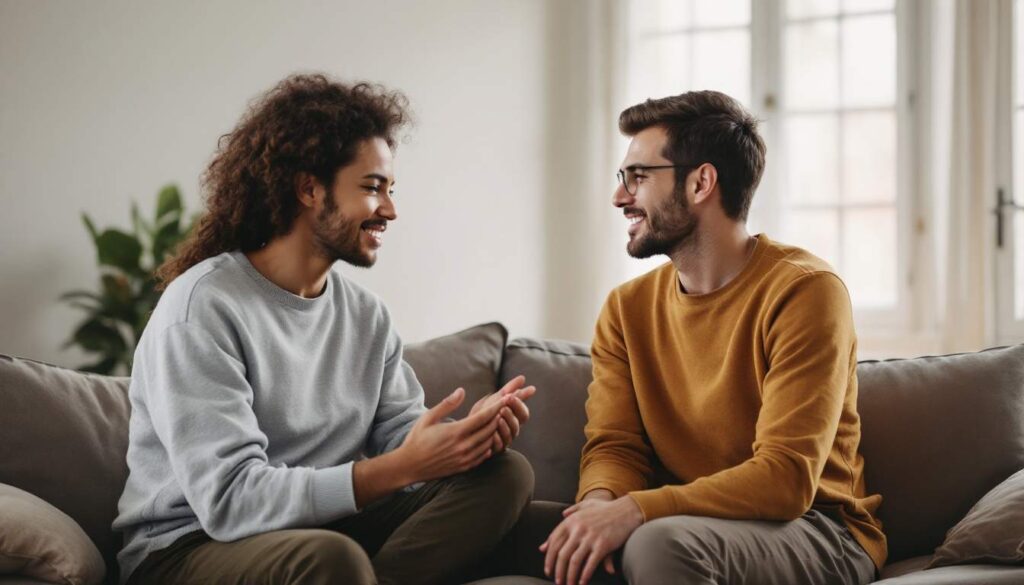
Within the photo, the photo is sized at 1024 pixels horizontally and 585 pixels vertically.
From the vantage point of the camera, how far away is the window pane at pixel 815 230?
4.59 metres

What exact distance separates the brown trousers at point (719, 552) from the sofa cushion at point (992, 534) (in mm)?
150

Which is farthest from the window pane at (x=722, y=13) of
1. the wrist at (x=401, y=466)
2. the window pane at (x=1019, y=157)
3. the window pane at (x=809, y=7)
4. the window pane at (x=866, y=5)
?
the wrist at (x=401, y=466)

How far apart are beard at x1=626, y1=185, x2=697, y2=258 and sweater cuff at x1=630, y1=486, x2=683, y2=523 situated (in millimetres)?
556

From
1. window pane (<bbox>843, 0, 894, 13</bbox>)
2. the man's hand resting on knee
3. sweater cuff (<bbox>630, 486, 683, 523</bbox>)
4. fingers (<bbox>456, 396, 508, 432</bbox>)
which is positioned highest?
window pane (<bbox>843, 0, 894, 13</bbox>)

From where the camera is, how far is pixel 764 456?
1869 millimetres

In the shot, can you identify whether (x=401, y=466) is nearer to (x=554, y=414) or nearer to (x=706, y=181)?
(x=554, y=414)

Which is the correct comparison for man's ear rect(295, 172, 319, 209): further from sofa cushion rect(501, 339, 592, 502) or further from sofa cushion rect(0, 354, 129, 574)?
sofa cushion rect(501, 339, 592, 502)

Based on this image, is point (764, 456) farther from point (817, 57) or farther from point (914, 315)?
point (817, 57)

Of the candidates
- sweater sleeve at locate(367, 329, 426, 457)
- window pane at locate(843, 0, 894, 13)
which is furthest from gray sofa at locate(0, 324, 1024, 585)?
window pane at locate(843, 0, 894, 13)

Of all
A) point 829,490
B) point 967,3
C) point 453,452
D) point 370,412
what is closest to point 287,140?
point 370,412

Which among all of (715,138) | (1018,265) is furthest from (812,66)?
(715,138)

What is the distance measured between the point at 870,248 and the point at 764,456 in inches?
114

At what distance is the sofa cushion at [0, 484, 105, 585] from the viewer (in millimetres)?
1623

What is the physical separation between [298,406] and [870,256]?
3192 mm
